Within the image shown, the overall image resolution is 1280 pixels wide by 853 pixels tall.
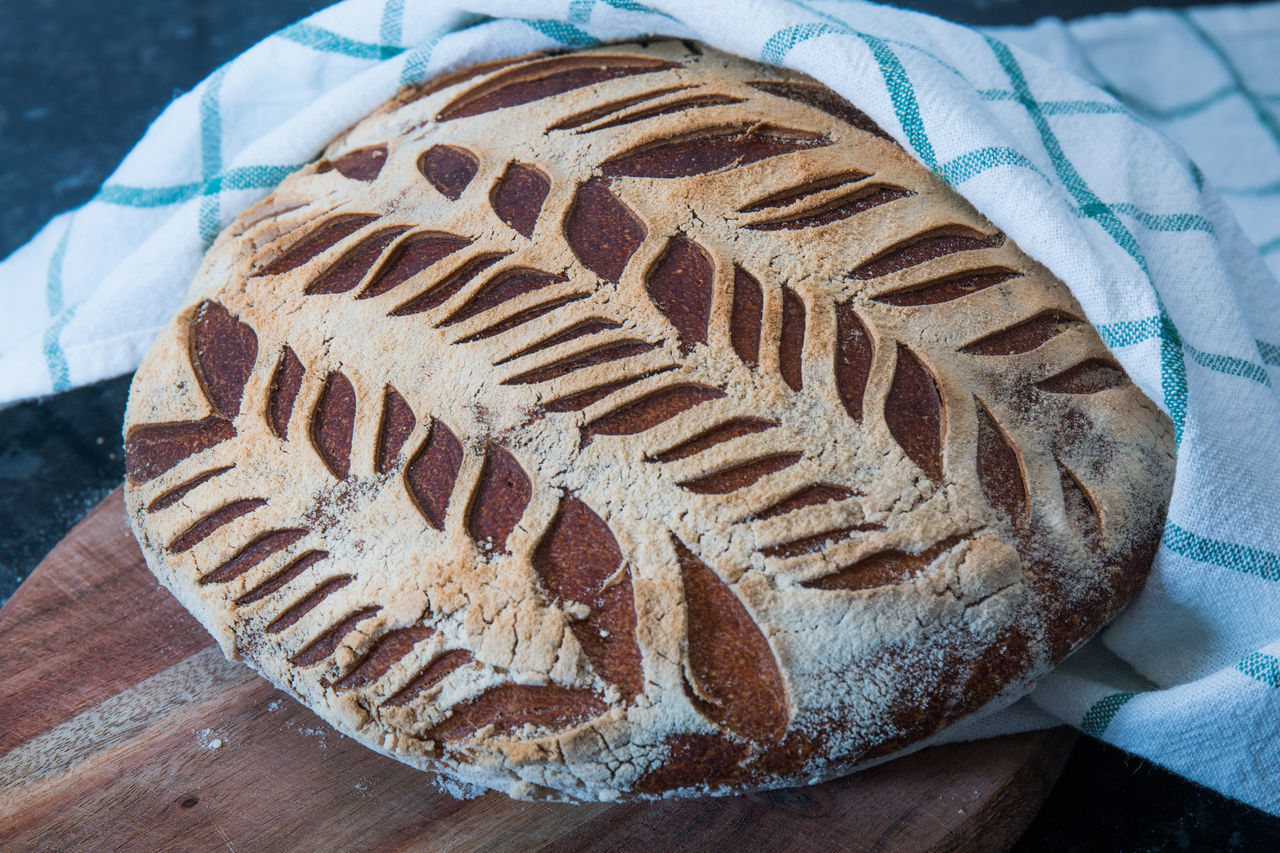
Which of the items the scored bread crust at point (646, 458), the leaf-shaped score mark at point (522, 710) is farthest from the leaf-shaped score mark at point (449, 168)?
the leaf-shaped score mark at point (522, 710)

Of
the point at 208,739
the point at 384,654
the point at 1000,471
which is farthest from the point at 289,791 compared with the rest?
the point at 1000,471

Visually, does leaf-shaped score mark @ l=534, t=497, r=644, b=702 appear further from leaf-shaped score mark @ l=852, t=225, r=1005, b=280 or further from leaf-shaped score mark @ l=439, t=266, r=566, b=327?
leaf-shaped score mark @ l=852, t=225, r=1005, b=280

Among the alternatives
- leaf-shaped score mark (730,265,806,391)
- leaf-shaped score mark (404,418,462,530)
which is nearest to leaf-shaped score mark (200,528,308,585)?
leaf-shaped score mark (404,418,462,530)

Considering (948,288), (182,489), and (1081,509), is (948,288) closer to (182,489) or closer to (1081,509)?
(1081,509)

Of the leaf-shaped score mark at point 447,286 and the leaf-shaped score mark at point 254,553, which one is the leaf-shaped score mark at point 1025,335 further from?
the leaf-shaped score mark at point 254,553

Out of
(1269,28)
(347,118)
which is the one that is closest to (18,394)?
(347,118)

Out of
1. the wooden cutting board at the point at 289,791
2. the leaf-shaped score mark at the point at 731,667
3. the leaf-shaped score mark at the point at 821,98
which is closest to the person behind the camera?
the leaf-shaped score mark at the point at 731,667

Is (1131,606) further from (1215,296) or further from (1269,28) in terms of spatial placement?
(1269,28)
